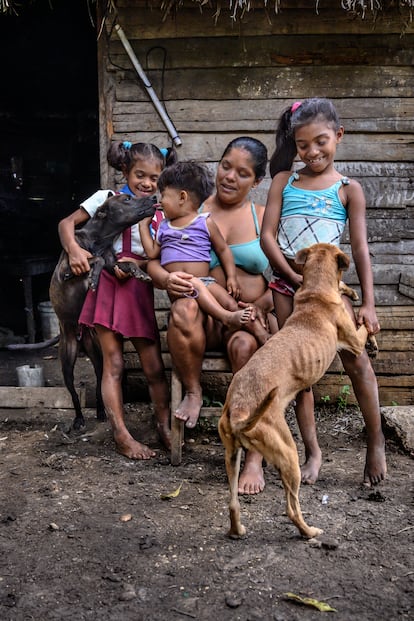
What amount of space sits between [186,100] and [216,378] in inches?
83.1

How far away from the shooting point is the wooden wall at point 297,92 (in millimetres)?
4555

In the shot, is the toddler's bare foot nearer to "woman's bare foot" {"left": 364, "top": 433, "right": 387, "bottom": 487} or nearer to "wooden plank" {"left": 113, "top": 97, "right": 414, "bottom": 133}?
"woman's bare foot" {"left": 364, "top": 433, "right": 387, "bottom": 487}

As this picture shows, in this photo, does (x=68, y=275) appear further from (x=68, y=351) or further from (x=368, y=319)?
(x=368, y=319)

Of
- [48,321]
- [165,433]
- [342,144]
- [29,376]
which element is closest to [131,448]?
[165,433]

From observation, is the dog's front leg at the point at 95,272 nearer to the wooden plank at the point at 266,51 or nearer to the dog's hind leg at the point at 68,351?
the dog's hind leg at the point at 68,351

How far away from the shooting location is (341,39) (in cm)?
455

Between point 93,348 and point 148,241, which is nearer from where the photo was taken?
point 148,241

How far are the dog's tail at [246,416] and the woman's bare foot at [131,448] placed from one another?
52.2 inches

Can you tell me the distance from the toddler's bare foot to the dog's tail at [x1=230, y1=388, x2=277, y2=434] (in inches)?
38.1

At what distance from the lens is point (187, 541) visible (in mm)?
2824

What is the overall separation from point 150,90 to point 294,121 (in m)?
1.73

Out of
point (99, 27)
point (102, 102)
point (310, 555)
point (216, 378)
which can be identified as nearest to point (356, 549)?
point (310, 555)

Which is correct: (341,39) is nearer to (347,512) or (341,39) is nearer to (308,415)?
(308,415)

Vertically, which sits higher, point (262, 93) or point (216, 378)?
point (262, 93)
